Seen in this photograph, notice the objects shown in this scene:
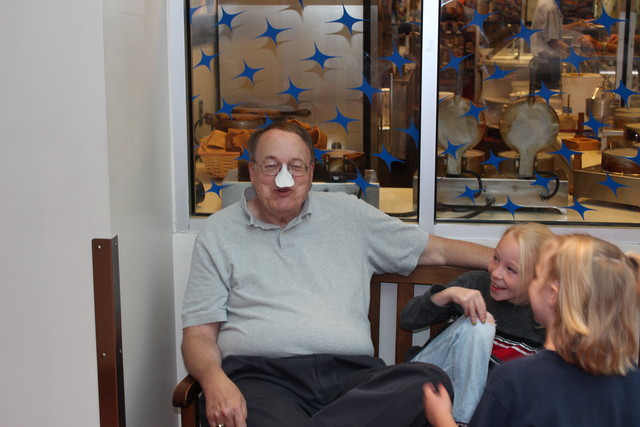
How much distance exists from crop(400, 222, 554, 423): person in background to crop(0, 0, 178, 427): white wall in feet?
2.88

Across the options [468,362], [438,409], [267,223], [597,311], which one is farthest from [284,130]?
[597,311]

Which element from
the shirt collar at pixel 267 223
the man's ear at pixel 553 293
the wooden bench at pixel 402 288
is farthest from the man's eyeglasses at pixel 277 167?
the man's ear at pixel 553 293

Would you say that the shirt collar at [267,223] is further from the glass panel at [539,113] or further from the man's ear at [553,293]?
the man's ear at [553,293]

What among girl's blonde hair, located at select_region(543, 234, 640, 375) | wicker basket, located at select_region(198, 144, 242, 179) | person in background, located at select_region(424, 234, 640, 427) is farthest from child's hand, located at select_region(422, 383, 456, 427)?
wicker basket, located at select_region(198, 144, 242, 179)

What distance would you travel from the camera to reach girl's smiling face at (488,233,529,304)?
2086mm

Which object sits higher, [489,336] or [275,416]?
[489,336]

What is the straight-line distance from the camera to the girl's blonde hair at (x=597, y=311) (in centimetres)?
147

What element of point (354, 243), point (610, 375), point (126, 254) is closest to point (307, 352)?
point (354, 243)

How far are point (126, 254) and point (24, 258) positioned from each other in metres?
0.27

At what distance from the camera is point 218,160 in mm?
2715

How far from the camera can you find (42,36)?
2.07 m

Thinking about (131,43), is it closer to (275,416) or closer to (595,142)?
(275,416)

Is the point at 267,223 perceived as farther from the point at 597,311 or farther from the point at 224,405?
the point at 597,311

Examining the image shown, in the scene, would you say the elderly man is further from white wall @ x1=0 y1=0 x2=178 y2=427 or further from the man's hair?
white wall @ x1=0 y1=0 x2=178 y2=427
